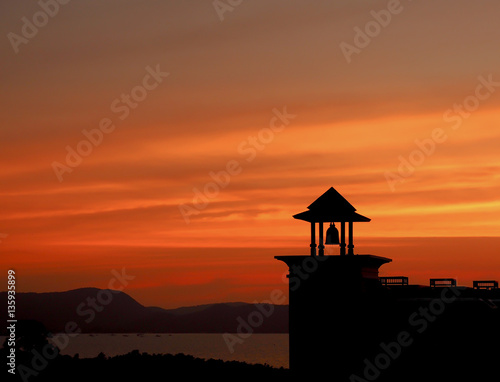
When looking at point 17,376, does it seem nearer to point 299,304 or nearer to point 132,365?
point 132,365

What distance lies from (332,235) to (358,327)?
3828 mm

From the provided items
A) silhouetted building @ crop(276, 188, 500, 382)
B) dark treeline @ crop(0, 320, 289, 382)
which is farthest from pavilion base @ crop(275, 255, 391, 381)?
dark treeline @ crop(0, 320, 289, 382)

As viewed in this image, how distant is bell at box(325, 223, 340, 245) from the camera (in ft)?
105

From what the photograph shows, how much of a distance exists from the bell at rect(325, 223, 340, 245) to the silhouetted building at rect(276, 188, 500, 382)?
0.05ft

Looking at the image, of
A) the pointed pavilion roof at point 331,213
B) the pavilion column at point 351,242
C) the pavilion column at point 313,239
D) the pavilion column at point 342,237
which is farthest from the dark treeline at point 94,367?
the pointed pavilion roof at point 331,213

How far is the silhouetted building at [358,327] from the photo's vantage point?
31.9m

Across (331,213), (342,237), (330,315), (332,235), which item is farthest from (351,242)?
(330,315)

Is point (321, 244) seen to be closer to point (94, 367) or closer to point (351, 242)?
point (351, 242)

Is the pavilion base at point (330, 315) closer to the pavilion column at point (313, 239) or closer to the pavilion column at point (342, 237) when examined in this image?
the pavilion column at point (313, 239)

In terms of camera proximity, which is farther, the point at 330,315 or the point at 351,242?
the point at 351,242

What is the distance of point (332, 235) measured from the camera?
105 ft

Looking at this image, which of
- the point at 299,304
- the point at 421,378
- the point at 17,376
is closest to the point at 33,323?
the point at 17,376

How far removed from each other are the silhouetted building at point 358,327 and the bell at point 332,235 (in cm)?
2

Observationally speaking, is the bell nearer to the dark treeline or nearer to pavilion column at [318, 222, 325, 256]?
pavilion column at [318, 222, 325, 256]
